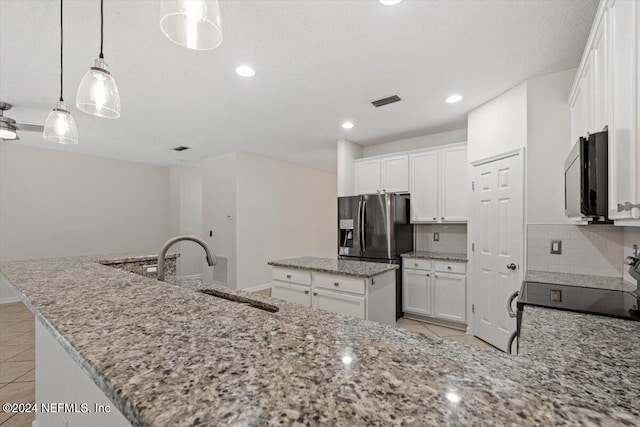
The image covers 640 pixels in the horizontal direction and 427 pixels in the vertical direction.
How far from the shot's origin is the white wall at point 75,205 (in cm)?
461

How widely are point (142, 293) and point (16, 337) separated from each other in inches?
147

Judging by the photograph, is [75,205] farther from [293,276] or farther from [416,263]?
[416,263]

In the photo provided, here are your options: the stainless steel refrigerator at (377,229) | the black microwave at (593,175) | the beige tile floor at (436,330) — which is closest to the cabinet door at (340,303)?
the beige tile floor at (436,330)

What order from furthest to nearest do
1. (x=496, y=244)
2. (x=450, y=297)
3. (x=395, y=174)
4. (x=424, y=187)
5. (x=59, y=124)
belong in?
1. (x=395, y=174)
2. (x=424, y=187)
3. (x=450, y=297)
4. (x=496, y=244)
5. (x=59, y=124)

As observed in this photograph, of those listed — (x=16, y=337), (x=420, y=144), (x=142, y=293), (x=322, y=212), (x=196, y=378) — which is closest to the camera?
(x=196, y=378)

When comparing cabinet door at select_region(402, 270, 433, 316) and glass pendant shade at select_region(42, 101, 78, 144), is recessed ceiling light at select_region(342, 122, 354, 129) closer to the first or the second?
cabinet door at select_region(402, 270, 433, 316)

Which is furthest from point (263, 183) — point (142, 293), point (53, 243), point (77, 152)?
point (142, 293)

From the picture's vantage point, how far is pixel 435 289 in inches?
139

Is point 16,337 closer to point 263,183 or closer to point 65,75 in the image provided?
point 65,75

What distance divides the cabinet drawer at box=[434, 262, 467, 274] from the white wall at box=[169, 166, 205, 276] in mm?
4994

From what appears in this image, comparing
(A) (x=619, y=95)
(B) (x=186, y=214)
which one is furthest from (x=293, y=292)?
(B) (x=186, y=214)

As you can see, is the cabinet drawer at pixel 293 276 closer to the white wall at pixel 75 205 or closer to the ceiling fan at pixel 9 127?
the ceiling fan at pixel 9 127

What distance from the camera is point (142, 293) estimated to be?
3.37 feet

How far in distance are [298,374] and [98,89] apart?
1.70m
